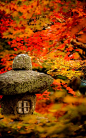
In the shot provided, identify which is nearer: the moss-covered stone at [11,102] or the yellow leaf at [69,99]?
the yellow leaf at [69,99]

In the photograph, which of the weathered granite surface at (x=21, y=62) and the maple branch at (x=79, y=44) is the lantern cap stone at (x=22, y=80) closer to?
the weathered granite surface at (x=21, y=62)

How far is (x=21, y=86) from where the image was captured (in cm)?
632

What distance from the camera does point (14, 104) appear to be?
6.70m

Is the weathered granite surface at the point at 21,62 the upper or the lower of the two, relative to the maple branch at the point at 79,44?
lower

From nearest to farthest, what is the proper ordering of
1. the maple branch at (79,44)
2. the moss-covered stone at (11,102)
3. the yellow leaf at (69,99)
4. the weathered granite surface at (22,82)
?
1. the yellow leaf at (69,99)
2. the weathered granite surface at (22,82)
3. the moss-covered stone at (11,102)
4. the maple branch at (79,44)

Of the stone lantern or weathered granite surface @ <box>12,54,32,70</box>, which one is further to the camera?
weathered granite surface @ <box>12,54,32,70</box>

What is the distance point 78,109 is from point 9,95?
225 inches

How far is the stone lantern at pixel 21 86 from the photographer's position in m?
6.30

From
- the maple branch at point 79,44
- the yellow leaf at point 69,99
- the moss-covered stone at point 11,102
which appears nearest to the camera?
the yellow leaf at point 69,99

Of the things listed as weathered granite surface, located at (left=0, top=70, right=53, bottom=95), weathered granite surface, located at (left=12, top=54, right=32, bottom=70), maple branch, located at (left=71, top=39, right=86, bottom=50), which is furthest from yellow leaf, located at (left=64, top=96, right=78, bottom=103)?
maple branch, located at (left=71, top=39, right=86, bottom=50)

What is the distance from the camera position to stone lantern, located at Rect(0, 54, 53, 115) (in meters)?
6.30

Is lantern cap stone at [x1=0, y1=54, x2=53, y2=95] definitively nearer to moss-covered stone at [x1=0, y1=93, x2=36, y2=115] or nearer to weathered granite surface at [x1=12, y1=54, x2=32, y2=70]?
weathered granite surface at [x1=12, y1=54, x2=32, y2=70]

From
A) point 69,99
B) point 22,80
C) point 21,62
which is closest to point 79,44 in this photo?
point 21,62

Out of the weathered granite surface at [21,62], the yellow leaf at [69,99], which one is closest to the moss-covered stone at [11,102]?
the weathered granite surface at [21,62]
